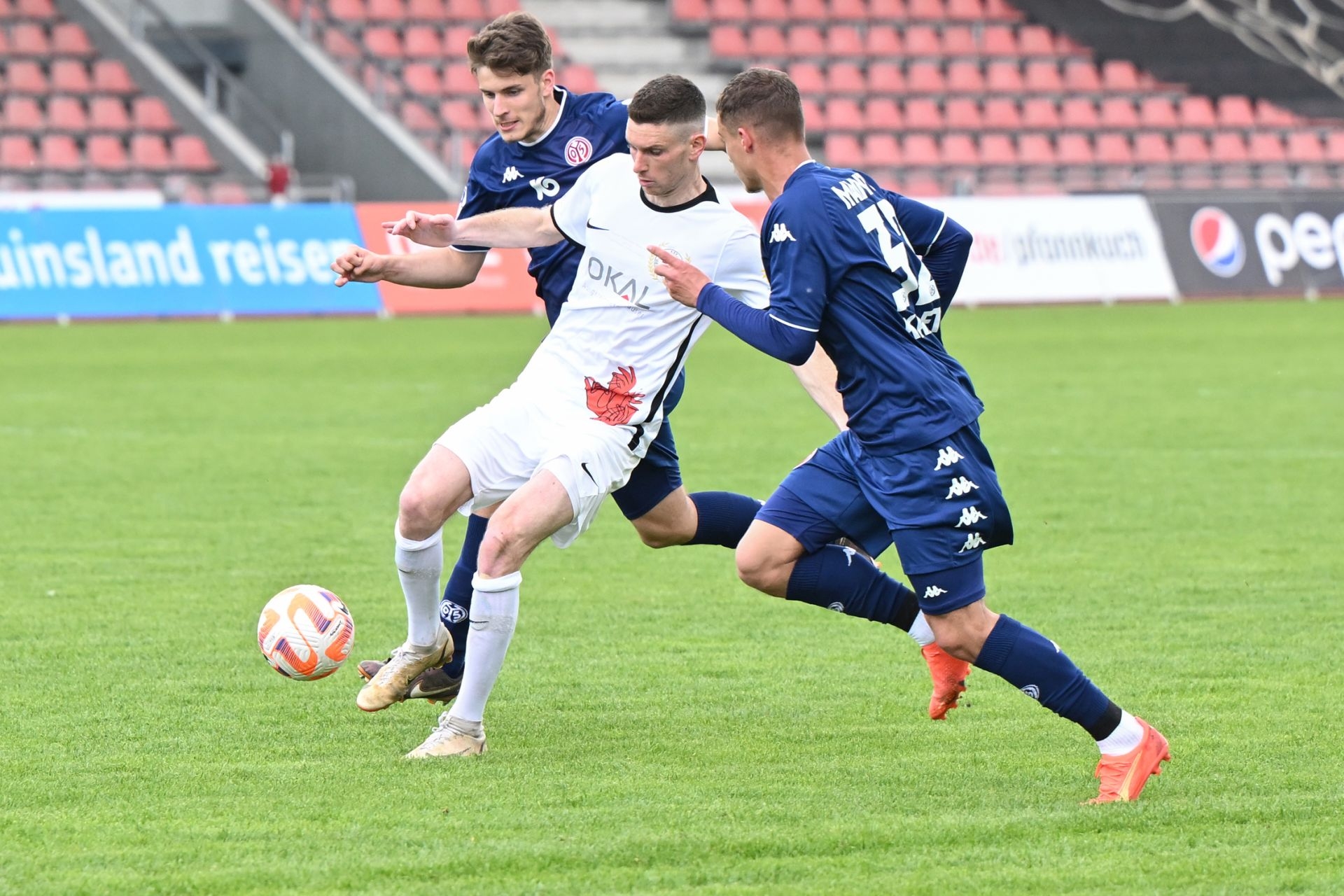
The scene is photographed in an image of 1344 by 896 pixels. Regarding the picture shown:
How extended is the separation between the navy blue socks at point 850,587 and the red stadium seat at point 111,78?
24.8 m

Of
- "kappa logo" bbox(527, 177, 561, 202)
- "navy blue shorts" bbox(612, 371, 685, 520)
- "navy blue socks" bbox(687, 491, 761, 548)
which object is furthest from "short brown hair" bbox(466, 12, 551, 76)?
"navy blue socks" bbox(687, 491, 761, 548)

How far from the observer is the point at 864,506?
5.08 metres

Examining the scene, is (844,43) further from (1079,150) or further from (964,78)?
(1079,150)

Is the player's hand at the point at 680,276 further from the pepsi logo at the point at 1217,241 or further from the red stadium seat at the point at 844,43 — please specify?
the red stadium seat at the point at 844,43

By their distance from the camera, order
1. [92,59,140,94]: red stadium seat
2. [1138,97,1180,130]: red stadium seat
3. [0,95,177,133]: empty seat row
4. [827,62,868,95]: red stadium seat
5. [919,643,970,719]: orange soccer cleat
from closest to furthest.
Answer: [919,643,970,719]: orange soccer cleat
[0,95,177,133]: empty seat row
[92,59,140,94]: red stadium seat
[827,62,868,95]: red stadium seat
[1138,97,1180,130]: red stadium seat

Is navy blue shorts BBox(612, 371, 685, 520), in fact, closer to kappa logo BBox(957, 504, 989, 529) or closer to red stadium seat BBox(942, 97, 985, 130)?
kappa logo BBox(957, 504, 989, 529)

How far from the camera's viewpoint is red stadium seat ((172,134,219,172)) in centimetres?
2703

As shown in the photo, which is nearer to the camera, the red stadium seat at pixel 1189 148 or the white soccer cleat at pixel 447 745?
the white soccer cleat at pixel 447 745

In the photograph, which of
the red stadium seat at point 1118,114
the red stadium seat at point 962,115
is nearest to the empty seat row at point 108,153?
the red stadium seat at point 962,115

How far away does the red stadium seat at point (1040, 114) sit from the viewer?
3253cm

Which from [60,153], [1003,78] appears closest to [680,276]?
[60,153]

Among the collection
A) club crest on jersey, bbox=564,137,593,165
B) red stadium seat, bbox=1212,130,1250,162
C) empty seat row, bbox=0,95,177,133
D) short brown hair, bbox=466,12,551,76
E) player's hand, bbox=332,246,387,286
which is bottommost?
red stadium seat, bbox=1212,130,1250,162

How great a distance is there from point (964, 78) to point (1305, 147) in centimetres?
615

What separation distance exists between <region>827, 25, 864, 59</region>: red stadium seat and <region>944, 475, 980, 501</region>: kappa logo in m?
28.8
